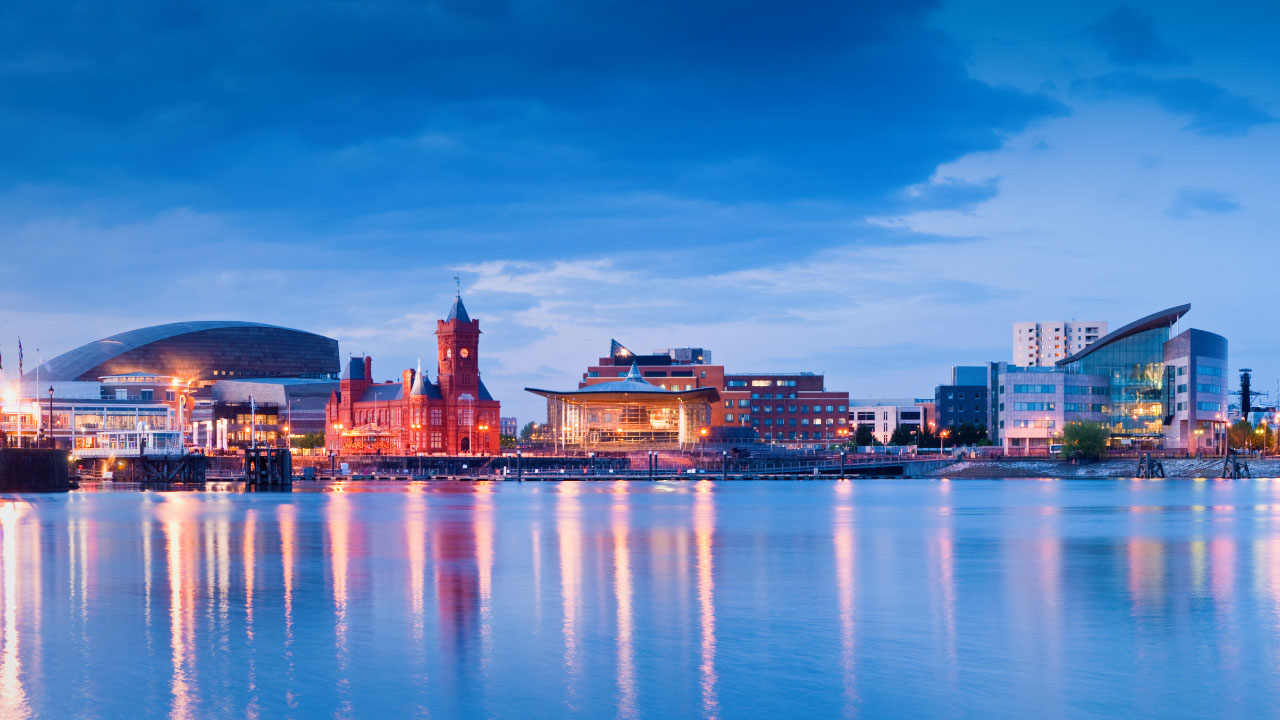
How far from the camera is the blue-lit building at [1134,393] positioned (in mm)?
163000

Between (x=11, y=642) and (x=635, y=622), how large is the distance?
12.0 m

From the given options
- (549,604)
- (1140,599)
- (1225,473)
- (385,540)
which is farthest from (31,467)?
(1225,473)

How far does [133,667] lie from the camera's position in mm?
21609

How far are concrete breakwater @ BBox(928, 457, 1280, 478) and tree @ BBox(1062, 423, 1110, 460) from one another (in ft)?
3.81

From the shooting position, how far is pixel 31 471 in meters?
95.2

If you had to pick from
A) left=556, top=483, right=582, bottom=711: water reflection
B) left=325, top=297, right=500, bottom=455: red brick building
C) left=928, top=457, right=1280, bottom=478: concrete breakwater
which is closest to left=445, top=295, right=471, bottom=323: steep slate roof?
left=325, top=297, right=500, bottom=455: red brick building

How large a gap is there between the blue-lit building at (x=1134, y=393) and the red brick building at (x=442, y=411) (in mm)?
72174

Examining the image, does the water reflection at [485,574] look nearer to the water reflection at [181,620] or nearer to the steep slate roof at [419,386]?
the water reflection at [181,620]

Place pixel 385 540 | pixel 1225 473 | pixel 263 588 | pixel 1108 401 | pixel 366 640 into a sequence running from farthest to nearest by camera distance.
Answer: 1. pixel 1108 401
2. pixel 1225 473
3. pixel 385 540
4. pixel 263 588
5. pixel 366 640

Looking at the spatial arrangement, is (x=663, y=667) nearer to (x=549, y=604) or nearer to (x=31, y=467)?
(x=549, y=604)

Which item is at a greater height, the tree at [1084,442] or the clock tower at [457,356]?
the clock tower at [457,356]

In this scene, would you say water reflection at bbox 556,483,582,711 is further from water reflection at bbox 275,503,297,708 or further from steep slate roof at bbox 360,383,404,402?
steep slate roof at bbox 360,383,404,402

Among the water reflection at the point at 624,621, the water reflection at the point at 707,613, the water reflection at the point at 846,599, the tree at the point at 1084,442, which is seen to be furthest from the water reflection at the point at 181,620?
the tree at the point at 1084,442

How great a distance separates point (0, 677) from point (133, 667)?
2046mm
